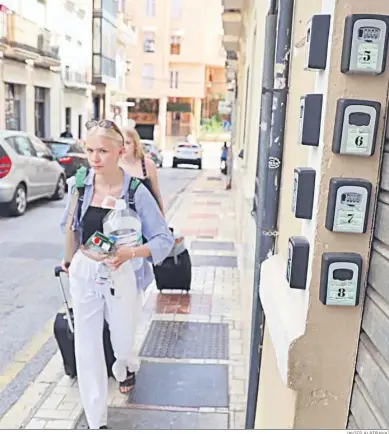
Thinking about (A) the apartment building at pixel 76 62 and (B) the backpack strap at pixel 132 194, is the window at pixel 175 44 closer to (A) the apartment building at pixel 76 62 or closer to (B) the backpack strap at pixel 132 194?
(A) the apartment building at pixel 76 62

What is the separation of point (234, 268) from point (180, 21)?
1685 inches

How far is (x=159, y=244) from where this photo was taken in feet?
10.9

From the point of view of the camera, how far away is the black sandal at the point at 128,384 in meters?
3.87

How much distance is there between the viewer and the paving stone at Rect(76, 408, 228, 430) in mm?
3494

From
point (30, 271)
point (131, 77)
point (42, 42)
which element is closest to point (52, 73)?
point (42, 42)

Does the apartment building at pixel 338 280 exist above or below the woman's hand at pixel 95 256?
above

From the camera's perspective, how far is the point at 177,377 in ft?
13.6

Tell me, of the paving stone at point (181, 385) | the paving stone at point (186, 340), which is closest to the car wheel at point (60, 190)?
the paving stone at point (186, 340)

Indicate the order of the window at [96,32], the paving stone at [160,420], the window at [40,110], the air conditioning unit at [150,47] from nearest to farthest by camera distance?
the paving stone at [160,420] → the window at [40,110] → the window at [96,32] → the air conditioning unit at [150,47]

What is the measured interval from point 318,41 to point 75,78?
27429 mm

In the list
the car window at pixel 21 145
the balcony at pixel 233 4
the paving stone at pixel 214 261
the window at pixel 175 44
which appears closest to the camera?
the paving stone at pixel 214 261

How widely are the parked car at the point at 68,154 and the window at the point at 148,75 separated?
3184cm

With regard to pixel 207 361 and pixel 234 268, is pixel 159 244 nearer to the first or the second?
pixel 207 361

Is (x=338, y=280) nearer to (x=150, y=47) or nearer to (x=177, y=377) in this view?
(x=177, y=377)
